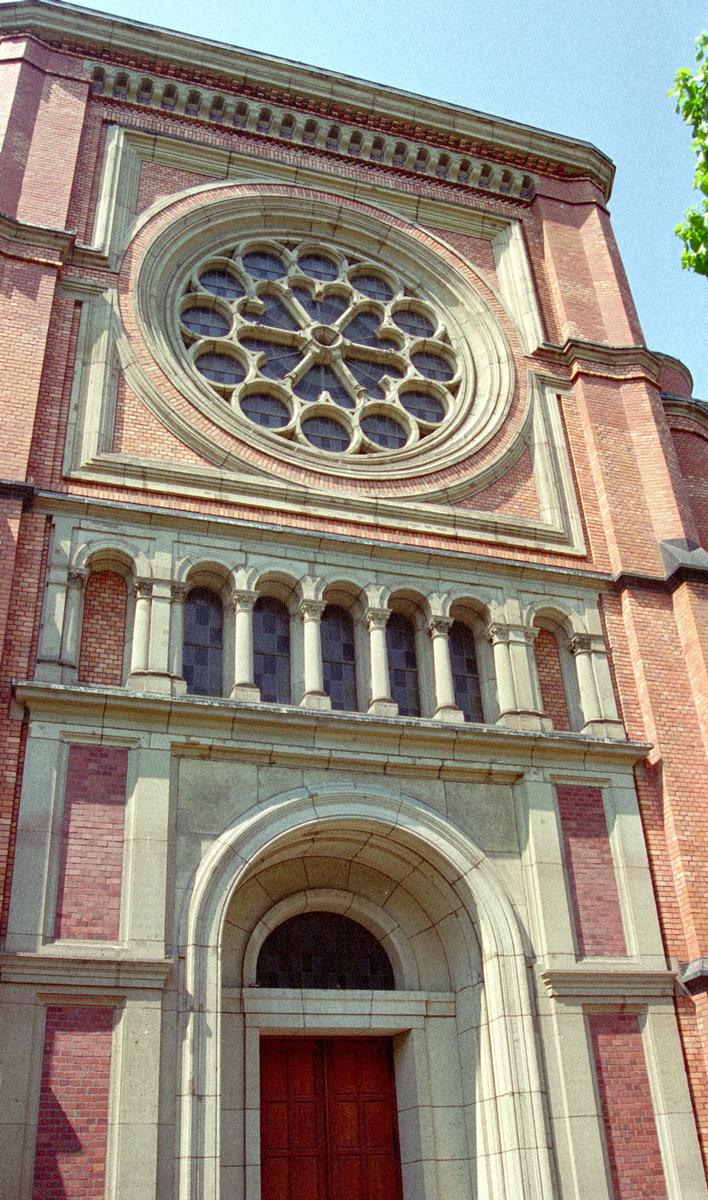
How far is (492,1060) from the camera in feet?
35.7

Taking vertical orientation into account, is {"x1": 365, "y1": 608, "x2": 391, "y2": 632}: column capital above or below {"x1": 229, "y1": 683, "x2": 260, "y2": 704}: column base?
above

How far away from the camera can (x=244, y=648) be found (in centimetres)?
1198

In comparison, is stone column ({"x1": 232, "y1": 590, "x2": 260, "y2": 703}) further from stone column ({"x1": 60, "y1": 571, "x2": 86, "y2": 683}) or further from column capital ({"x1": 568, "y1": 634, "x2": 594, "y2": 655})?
column capital ({"x1": 568, "y1": 634, "x2": 594, "y2": 655})

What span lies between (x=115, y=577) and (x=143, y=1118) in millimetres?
5482

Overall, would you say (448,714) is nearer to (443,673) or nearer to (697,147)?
(443,673)

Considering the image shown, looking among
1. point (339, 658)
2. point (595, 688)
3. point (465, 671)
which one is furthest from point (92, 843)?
point (595, 688)

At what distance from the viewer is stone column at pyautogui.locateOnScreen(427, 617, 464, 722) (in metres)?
12.4

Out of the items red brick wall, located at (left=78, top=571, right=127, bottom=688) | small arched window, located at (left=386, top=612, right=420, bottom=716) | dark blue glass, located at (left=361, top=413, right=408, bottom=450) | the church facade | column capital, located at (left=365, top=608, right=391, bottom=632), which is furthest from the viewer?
dark blue glass, located at (left=361, top=413, right=408, bottom=450)

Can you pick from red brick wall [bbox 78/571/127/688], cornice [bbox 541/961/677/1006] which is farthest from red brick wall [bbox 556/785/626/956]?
red brick wall [bbox 78/571/127/688]

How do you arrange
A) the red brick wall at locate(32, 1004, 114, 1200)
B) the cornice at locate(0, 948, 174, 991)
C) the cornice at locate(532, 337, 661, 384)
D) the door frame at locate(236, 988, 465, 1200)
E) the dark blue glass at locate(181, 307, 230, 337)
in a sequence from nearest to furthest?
the red brick wall at locate(32, 1004, 114, 1200) → the cornice at locate(0, 948, 174, 991) → the door frame at locate(236, 988, 465, 1200) → the dark blue glass at locate(181, 307, 230, 337) → the cornice at locate(532, 337, 661, 384)

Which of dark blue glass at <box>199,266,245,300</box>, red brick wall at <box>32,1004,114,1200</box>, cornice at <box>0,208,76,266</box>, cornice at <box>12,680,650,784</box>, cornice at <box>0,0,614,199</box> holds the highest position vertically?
cornice at <box>0,0,614,199</box>

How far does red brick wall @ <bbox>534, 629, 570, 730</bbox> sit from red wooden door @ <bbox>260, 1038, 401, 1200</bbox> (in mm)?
4115

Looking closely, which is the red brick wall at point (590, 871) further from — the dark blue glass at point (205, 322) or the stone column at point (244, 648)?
the dark blue glass at point (205, 322)

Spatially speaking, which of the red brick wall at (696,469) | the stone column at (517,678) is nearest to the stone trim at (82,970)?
the stone column at (517,678)
